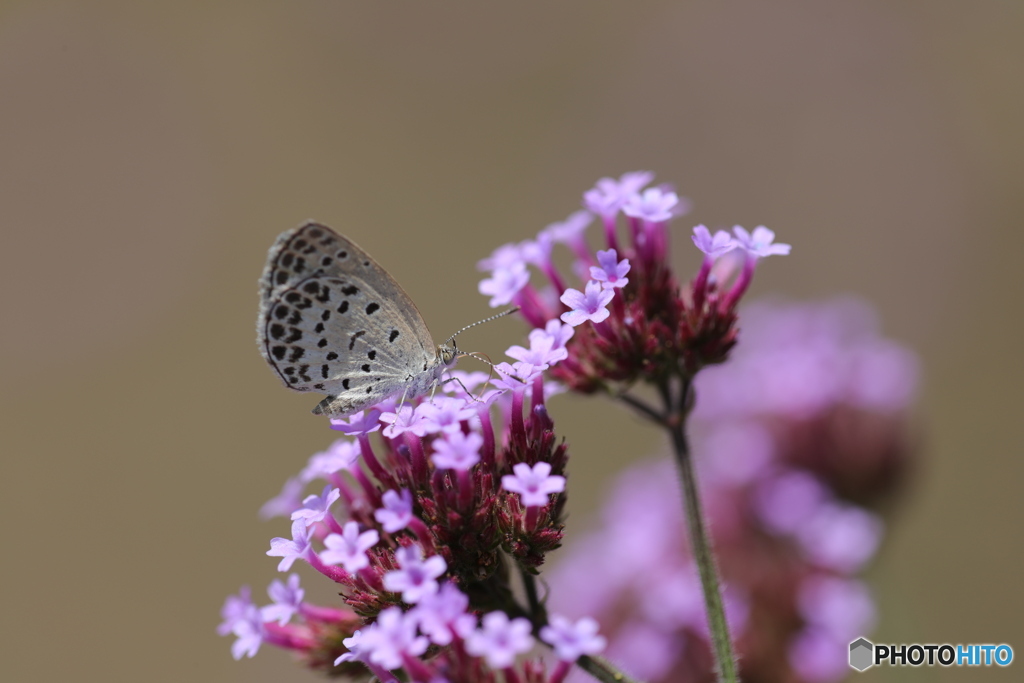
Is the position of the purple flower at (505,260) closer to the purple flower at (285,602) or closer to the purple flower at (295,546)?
the purple flower at (295,546)

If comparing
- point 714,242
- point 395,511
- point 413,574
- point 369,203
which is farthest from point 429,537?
point 369,203

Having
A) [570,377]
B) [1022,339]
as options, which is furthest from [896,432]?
[1022,339]

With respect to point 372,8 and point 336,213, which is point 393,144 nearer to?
point 336,213

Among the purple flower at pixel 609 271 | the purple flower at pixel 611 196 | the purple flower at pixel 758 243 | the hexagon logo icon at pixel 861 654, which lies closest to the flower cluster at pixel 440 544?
the purple flower at pixel 609 271

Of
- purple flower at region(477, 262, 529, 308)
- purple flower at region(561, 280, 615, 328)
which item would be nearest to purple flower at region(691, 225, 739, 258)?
purple flower at region(561, 280, 615, 328)

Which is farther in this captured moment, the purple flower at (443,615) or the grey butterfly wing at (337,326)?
the grey butterfly wing at (337,326)

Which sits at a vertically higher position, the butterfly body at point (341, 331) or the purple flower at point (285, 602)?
the butterfly body at point (341, 331)

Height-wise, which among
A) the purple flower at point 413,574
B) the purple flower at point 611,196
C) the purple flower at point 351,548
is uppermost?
the purple flower at point 611,196

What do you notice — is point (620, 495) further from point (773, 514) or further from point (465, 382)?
point (465, 382)
